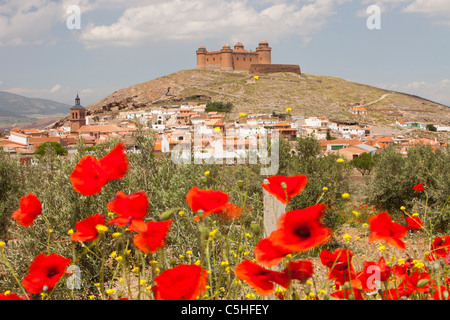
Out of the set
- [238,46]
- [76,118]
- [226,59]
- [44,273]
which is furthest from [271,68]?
[44,273]

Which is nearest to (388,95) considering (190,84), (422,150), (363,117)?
(363,117)

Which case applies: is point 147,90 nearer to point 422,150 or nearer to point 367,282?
point 422,150

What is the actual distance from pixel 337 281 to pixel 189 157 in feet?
20.6

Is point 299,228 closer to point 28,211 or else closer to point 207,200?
point 207,200

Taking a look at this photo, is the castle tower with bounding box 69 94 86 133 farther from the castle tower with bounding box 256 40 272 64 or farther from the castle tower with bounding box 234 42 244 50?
the castle tower with bounding box 256 40 272 64

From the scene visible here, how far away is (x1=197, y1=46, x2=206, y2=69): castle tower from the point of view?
11075cm

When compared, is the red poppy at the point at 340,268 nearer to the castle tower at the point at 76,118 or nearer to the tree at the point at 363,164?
the tree at the point at 363,164

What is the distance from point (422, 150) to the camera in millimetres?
14359

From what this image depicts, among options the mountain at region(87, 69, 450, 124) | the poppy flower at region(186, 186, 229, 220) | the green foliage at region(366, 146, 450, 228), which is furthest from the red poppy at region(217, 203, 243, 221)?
the mountain at region(87, 69, 450, 124)

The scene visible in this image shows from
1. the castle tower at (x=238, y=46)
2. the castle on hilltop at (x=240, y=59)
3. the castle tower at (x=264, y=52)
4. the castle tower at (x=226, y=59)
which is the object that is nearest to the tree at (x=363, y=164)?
the castle on hilltop at (x=240, y=59)

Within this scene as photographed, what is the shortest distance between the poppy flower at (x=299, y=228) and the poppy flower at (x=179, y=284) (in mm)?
242

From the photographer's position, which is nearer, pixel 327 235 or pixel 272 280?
pixel 327 235

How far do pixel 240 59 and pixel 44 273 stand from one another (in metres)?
111
